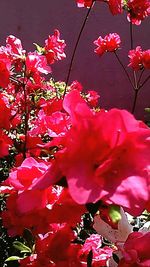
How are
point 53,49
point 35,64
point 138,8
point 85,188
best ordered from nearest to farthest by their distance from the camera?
point 85,188
point 35,64
point 53,49
point 138,8

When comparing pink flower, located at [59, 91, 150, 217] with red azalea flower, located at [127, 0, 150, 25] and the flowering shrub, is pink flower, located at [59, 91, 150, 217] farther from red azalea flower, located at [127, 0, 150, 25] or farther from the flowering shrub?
red azalea flower, located at [127, 0, 150, 25]

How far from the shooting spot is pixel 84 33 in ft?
20.3

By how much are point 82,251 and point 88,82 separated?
5.32 meters

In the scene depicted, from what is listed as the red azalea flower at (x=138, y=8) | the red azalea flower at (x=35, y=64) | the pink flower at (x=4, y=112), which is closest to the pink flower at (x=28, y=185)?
the pink flower at (x=4, y=112)

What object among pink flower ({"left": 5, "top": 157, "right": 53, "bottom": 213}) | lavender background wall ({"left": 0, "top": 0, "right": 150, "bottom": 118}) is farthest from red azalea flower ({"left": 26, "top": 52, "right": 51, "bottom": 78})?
lavender background wall ({"left": 0, "top": 0, "right": 150, "bottom": 118})

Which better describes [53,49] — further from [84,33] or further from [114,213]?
[84,33]

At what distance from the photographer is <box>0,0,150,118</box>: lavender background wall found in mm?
6129

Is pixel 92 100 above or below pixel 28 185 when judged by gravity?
below

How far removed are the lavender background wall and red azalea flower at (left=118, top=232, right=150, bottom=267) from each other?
17.7 feet

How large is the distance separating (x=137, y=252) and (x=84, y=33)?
18.1ft

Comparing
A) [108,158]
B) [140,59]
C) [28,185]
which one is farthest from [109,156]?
[140,59]

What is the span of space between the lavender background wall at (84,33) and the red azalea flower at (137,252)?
17.7 feet

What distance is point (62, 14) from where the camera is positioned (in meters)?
6.15

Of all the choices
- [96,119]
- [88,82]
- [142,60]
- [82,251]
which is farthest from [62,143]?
[88,82]
